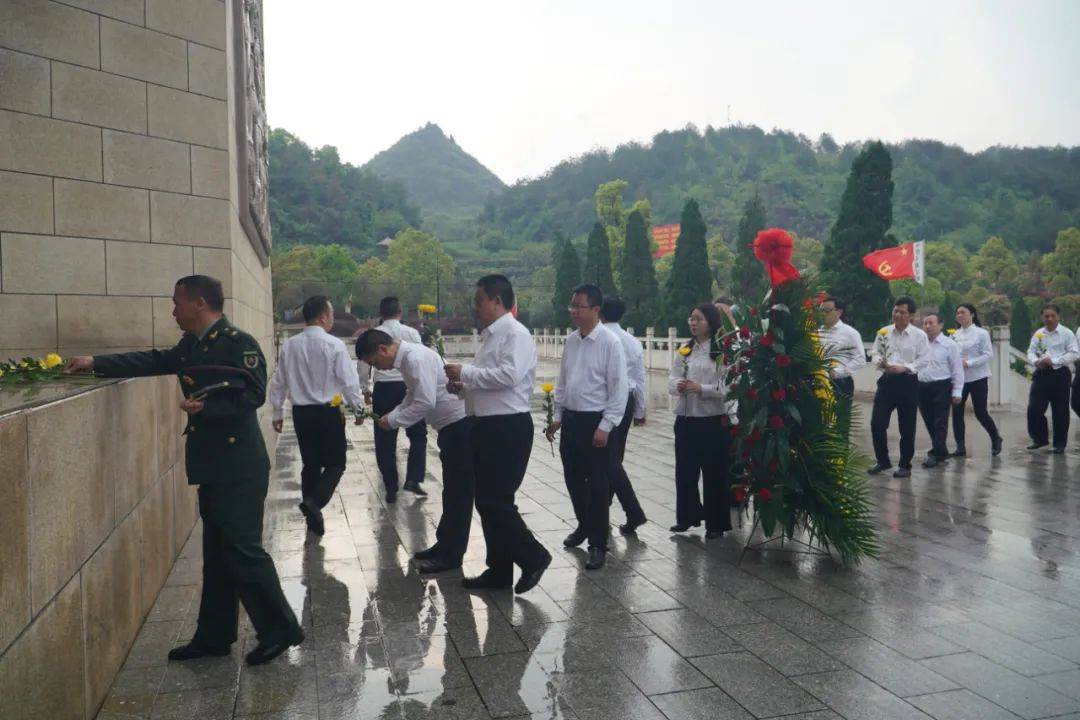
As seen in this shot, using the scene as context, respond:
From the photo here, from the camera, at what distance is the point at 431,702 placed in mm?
3428

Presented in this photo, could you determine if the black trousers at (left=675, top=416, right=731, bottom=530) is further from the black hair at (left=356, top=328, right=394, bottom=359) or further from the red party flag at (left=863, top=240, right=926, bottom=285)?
the red party flag at (left=863, top=240, right=926, bottom=285)

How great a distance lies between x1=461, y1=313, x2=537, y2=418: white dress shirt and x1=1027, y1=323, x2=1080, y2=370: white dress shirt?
7830 millimetres

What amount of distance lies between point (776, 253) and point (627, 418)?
1.72m

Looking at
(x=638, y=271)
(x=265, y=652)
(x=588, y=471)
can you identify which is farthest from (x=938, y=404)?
(x=638, y=271)

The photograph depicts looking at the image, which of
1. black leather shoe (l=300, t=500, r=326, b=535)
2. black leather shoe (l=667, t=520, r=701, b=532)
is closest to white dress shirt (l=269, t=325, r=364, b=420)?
black leather shoe (l=300, t=500, r=326, b=535)

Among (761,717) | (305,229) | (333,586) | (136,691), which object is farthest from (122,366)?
(305,229)

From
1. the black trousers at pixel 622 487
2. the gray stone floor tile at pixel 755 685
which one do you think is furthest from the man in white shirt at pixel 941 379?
the gray stone floor tile at pixel 755 685

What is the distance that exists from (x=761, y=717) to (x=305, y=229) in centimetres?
10376

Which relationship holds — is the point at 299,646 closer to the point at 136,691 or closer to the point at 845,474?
the point at 136,691

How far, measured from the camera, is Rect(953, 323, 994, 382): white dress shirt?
10.4 metres

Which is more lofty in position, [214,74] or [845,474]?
[214,74]

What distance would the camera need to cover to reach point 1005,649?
391 cm

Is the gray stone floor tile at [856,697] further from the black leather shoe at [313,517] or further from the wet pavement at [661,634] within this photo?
the black leather shoe at [313,517]

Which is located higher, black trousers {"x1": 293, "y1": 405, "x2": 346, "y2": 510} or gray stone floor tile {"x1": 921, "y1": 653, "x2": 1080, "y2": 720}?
black trousers {"x1": 293, "y1": 405, "x2": 346, "y2": 510}
